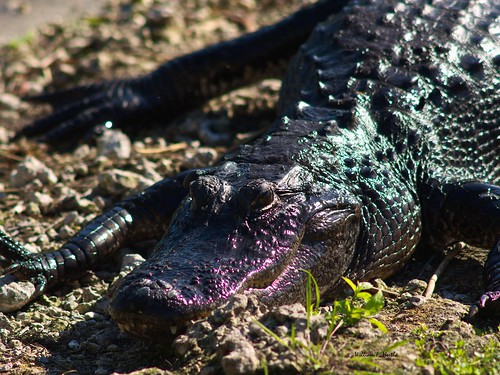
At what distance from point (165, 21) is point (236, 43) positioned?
78.8 inches

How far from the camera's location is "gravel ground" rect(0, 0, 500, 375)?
2.79 meters

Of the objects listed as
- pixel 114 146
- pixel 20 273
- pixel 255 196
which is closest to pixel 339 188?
pixel 255 196

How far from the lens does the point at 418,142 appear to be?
422cm

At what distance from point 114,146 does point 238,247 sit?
8.43 feet

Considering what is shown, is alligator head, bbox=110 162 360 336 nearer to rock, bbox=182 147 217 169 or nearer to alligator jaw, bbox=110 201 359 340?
alligator jaw, bbox=110 201 359 340

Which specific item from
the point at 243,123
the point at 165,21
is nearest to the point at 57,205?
the point at 243,123

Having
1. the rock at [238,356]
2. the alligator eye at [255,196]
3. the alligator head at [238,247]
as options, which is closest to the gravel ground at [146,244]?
the rock at [238,356]

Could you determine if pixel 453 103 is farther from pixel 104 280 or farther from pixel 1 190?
pixel 1 190

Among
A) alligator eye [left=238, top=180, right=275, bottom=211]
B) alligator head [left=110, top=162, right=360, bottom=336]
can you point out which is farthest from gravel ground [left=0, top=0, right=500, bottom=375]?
alligator eye [left=238, top=180, right=275, bottom=211]

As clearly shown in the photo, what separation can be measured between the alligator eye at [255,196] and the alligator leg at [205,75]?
3.07 metres

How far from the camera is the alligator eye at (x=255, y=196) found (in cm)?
328

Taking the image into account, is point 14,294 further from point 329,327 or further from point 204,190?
point 329,327

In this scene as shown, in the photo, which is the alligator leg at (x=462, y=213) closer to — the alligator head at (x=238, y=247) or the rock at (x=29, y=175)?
the alligator head at (x=238, y=247)

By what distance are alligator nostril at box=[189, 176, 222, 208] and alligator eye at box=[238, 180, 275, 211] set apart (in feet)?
0.40
